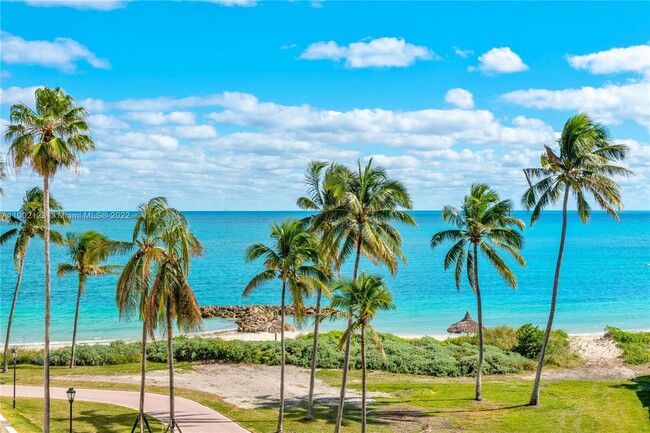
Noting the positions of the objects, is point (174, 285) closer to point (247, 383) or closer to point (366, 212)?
point (366, 212)

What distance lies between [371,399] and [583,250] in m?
146

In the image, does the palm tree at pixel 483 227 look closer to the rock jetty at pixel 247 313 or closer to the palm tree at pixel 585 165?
the palm tree at pixel 585 165

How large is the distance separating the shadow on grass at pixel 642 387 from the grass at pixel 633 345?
451 cm

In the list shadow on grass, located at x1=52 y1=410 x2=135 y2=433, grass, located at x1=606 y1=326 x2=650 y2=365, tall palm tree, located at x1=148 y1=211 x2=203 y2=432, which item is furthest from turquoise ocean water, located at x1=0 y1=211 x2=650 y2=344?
tall palm tree, located at x1=148 y1=211 x2=203 y2=432

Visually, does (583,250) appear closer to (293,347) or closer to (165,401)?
(293,347)

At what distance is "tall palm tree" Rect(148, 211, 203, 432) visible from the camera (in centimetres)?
2108

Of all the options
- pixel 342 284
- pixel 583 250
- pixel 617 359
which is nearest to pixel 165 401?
pixel 342 284

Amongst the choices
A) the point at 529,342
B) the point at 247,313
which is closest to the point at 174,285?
the point at 529,342

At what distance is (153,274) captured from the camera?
21750mm

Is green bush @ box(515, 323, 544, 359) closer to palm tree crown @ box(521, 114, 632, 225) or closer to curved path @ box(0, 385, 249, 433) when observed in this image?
palm tree crown @ box(521, 114, 632, 225)

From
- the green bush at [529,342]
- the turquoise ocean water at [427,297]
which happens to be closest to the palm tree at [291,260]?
the green bush at [529,342]

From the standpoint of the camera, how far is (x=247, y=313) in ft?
208

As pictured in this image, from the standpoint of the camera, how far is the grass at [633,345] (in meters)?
40.1

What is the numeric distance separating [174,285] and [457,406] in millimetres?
16112
